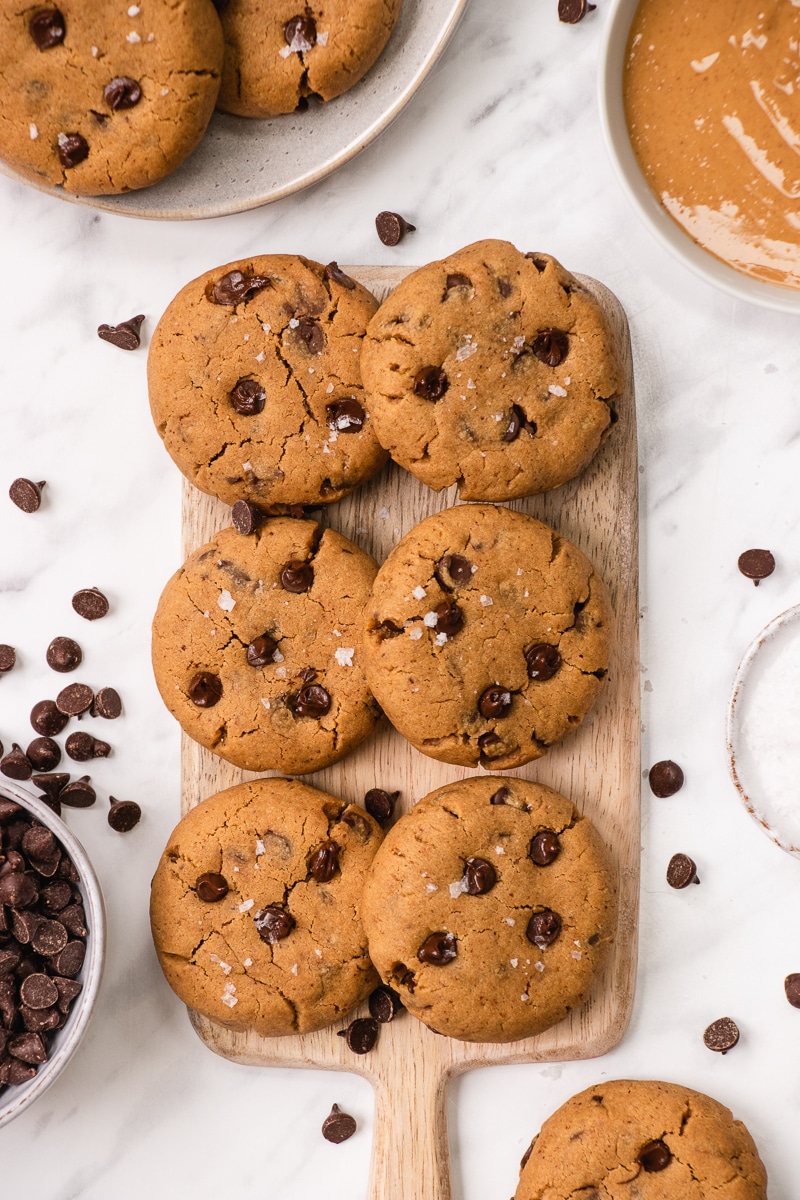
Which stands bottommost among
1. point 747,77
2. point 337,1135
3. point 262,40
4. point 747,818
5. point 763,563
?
point 337,1135

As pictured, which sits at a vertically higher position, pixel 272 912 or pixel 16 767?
pixel 16 767

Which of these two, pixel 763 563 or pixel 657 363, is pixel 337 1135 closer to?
pixel 763 563

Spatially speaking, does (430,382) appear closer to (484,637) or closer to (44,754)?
(484,637)

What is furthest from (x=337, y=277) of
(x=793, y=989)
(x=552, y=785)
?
(x=793, y=989)

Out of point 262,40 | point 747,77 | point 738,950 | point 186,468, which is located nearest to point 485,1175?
point 738,950

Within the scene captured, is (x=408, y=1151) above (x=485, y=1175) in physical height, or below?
above
